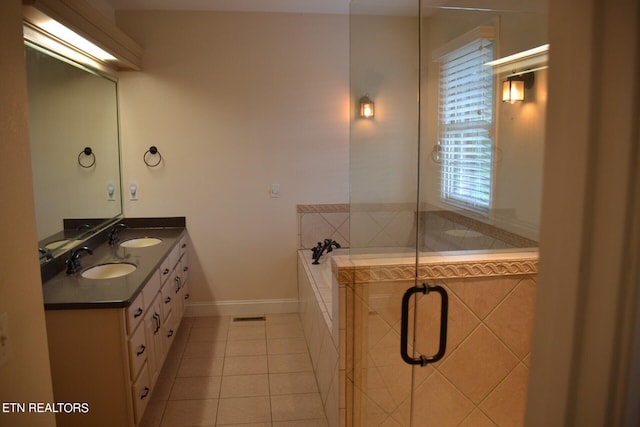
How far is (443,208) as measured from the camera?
9.71ft

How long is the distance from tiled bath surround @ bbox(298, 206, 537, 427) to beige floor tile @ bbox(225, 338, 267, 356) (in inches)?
59.7

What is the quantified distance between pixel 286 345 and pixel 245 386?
663 mm

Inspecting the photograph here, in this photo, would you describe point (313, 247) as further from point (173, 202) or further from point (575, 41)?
point (575, 41)

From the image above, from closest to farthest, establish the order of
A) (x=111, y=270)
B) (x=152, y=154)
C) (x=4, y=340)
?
1. (x=4, y=340)
2. (x=111, y=270)
3. (x=152, y=154)

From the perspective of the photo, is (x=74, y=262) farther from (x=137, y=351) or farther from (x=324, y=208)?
(x=324, y=208)

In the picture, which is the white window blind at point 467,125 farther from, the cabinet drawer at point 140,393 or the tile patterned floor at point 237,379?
the cabinet drawer at point 140,393

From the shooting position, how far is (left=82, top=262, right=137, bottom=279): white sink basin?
297 cm

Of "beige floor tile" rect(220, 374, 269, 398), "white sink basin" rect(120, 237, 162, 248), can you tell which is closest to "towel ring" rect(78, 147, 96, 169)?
"white sink basin" rect(120, 237, 162, 248)

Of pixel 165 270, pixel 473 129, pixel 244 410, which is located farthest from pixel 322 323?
pixel 473 129

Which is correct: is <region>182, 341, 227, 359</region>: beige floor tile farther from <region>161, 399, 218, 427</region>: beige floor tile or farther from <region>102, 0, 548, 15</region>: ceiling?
<region>102, 0, 548, 15</region>: ceiling

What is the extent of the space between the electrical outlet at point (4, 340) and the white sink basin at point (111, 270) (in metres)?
1.90

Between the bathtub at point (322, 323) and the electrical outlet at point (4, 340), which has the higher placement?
the electrical outlet at point (4, 340)

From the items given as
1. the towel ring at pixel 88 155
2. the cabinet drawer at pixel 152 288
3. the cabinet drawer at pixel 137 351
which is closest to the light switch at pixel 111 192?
the towel ring at pixel 88 155

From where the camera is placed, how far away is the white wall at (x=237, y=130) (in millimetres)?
3998
